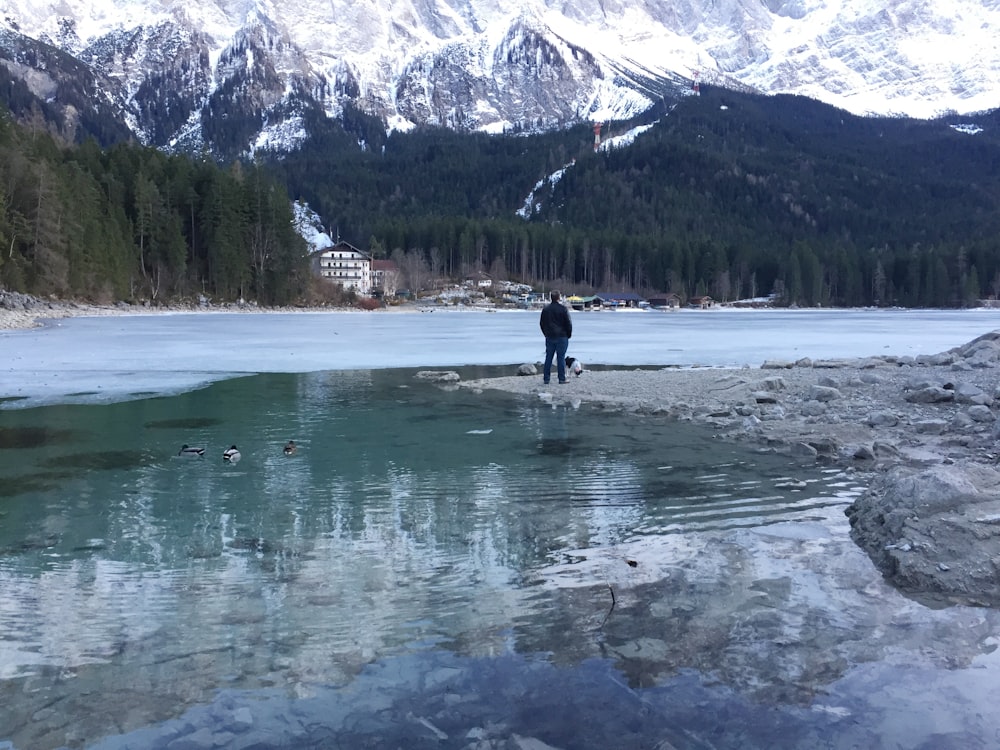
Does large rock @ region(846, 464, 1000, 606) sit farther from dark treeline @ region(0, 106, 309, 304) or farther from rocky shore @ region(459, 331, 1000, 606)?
dark treeline @ region(0, 106, 309, 304)

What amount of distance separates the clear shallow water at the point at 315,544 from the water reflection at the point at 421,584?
28 mm

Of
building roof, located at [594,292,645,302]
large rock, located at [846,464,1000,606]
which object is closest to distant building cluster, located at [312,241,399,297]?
building roof, located at [594,292,645,302]

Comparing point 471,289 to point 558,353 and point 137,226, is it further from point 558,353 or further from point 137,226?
point 558,353

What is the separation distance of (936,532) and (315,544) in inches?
220

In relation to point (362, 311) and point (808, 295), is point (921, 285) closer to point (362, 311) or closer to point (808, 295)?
point (808, 295)

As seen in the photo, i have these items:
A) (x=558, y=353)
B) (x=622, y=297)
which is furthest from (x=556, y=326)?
(x=622, y=297)

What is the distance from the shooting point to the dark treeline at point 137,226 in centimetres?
6850

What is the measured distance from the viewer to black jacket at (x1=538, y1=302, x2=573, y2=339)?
1914 cm

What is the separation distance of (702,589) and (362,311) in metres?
103

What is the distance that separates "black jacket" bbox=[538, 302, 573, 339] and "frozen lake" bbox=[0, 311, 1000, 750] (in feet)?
21.4

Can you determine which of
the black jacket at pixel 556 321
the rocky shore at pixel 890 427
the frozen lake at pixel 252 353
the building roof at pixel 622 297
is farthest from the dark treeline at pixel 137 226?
the building roof at pixel 622 297

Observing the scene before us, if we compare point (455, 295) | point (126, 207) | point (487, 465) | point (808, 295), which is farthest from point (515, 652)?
point (808, 295)

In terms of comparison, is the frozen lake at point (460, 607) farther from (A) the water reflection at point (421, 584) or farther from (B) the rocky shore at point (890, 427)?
(B) the rocky shore at point (890, 427)

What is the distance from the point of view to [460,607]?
6152 mm
